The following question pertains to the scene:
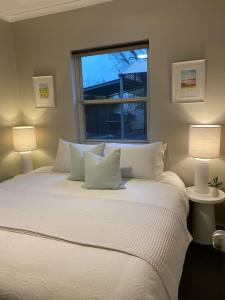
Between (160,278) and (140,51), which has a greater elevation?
(140,51)

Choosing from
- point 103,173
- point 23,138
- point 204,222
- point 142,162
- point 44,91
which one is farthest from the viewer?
point 44,91

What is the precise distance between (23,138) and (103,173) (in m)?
1.41

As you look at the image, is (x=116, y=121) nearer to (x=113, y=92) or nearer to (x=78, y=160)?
(x=113, y=92)

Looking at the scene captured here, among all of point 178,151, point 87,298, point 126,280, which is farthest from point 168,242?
point 178,151

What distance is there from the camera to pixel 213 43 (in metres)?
2.22

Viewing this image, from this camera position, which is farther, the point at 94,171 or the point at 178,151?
the point at 178,151

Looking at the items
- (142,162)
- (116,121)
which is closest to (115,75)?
(116,121)

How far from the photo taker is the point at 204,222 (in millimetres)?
2172

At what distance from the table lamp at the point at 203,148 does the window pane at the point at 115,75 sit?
877 millimetres

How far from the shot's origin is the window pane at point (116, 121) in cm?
280

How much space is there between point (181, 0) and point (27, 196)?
2.33 m

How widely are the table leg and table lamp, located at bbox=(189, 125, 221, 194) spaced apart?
152 mm

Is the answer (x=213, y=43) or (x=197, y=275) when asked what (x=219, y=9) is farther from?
(x=197, y=275)

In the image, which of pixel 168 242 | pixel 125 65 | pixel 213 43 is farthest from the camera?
pixel 125 65
